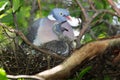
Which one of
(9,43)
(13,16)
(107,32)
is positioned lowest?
(107,32)

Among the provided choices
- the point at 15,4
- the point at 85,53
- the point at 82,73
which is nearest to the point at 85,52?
the point at 85,53

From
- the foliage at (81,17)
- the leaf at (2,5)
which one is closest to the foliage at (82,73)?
the foliage at (81,17)

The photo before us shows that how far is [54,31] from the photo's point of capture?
183 centimetres

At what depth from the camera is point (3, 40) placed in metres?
1.61

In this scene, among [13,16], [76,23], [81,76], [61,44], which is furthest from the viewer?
[76,23]

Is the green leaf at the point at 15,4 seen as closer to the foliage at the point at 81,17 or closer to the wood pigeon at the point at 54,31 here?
the foliage at the point at 81,17

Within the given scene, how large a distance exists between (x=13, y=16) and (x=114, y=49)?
0.43 m

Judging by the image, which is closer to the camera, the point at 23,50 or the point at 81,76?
the point at 81,76

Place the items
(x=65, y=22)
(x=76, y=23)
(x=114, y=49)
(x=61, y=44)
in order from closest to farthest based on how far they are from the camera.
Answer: (x=114, y=49)
(x=61, y=44)
(x=65, y=22)
(x=76, y=23)

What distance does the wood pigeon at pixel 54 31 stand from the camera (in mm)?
1726

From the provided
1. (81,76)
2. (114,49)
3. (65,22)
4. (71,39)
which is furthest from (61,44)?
(114,49)

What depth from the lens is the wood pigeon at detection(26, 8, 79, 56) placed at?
173cm

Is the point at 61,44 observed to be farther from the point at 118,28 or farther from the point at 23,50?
the point at 118,28

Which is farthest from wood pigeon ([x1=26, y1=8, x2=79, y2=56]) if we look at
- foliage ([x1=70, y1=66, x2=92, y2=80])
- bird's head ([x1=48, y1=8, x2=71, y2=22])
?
foliage ([x1=70, y1=66, x2=92, y2=80])
